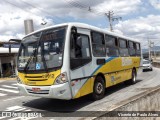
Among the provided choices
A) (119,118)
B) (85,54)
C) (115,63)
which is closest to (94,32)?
(85,54)

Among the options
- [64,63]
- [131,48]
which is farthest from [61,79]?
[131,48]

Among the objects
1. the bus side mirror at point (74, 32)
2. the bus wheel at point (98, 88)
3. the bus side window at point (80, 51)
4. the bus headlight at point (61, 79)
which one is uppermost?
the bus side mirror at point (74, 32)

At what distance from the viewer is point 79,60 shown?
9.75 m

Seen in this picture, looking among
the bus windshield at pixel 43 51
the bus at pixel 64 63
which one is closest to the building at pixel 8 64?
the bus at pixel 64 63

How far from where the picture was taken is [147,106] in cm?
760

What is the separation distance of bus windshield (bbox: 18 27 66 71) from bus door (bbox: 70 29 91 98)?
48 cm

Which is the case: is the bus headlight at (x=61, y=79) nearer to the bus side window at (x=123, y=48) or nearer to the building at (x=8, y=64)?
the bus side window at (x=123, y=48)

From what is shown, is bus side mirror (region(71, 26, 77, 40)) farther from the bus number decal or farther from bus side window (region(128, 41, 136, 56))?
bus side window (region(128, 41, 136, 56))

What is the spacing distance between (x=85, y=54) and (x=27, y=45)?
2.27 metres

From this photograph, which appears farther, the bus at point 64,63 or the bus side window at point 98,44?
the bus side window at point 98,44

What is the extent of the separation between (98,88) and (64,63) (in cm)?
286

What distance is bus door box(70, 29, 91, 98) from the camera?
30.5 ft

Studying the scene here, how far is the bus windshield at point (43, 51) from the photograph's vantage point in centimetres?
912

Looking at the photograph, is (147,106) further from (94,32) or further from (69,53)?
(94,32)
